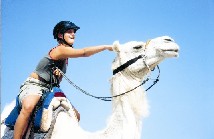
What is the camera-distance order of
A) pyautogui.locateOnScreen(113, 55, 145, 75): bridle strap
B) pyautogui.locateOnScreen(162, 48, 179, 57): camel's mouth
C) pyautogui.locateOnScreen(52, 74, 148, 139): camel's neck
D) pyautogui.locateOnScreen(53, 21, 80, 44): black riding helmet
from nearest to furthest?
pyautogui.locateOnScreen(52, 74, 148, 139): camel's neck, pyautogui.locateOnScreen(162, 48, 179, 57): camel's mouth, pyautogui.locateOnScreen(113, 55, 145, 75): bridle strap, pyautogui.locateOnScreen(53, 21, 80, 44): black riding helmet

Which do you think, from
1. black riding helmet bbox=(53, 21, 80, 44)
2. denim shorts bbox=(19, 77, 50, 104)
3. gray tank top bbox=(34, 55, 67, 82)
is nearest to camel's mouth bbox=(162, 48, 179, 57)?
black riding helmet bbox=(53, 21, 80, 44)

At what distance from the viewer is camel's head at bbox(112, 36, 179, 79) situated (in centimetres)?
473

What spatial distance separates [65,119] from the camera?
4.66 m

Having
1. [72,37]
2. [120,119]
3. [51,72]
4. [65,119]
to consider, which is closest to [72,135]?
[65,119]

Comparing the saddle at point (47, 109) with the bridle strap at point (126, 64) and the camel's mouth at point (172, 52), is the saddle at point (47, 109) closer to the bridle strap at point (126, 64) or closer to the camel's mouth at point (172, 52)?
the bridle strap at point (126, 64)

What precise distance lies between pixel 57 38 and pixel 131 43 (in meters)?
1.02

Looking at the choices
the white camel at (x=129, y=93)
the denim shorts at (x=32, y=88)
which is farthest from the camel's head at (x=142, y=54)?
the denim shorts at (x=32, y=88)

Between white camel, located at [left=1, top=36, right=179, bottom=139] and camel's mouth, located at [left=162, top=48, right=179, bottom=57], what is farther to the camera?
camel's mouth, located at [left=162, top=48, right=179, bottom=57]

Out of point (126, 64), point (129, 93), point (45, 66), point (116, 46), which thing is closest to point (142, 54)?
point (126, 64)

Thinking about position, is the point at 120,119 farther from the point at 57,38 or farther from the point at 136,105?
the point at 57,38

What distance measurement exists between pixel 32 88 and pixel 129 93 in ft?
4.04

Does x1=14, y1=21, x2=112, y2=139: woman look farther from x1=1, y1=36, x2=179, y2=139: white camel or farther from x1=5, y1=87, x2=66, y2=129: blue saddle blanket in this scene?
x1=1, y1=36, x2=179, y2=139: white camel

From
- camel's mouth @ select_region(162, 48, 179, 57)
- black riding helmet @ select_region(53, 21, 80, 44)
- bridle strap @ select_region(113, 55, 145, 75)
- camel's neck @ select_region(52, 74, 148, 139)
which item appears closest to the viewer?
camel's neck @ select_region(52, 74, 148, 139)

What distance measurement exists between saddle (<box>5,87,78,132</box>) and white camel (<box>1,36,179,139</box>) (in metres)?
0.11
